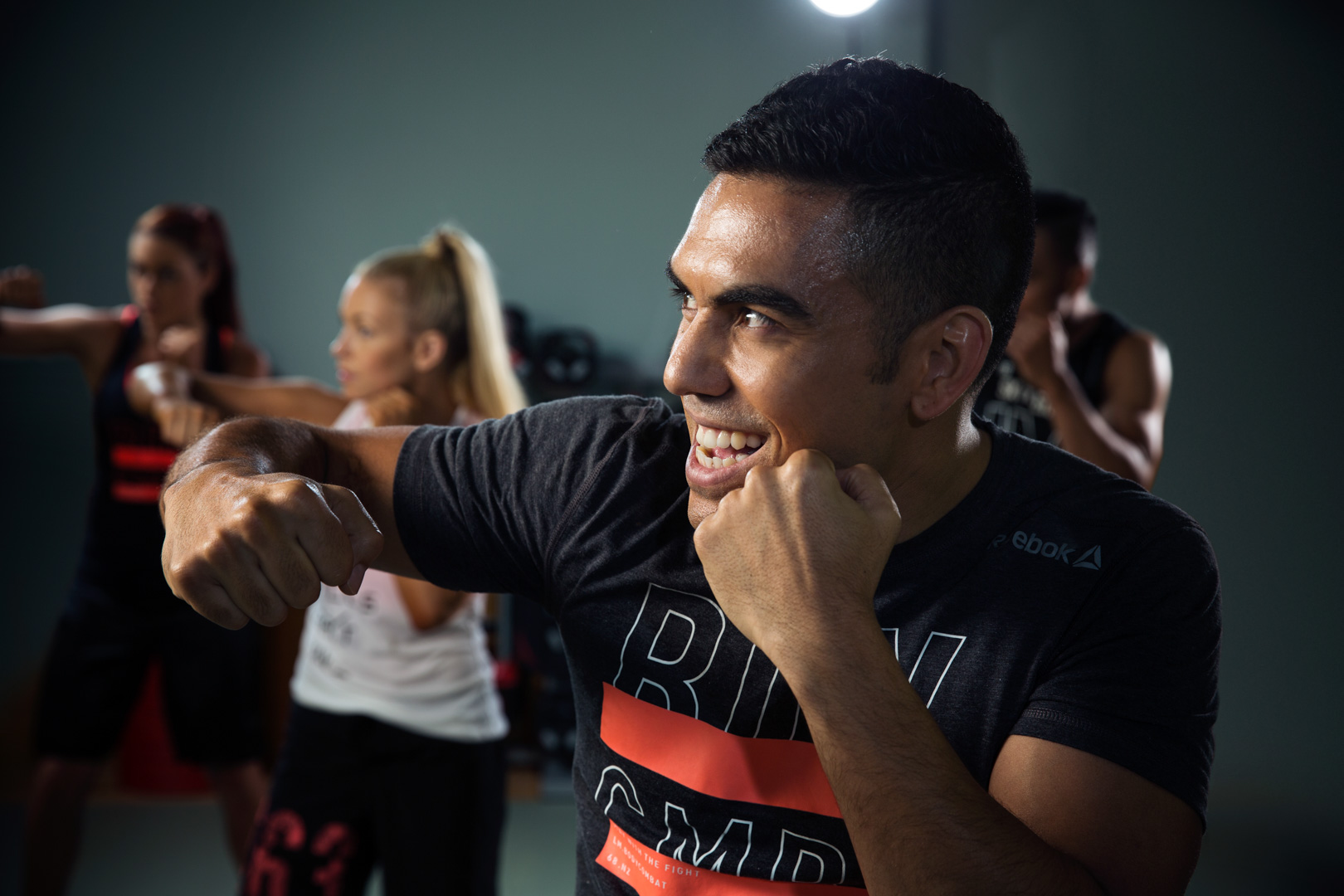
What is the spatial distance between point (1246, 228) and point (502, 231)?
258 cm

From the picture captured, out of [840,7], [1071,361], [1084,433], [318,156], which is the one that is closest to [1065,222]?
[1071,361]

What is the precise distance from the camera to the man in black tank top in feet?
6.61

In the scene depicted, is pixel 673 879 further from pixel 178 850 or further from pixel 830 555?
pixel 178 850

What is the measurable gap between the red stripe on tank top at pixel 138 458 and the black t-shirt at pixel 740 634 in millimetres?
1739

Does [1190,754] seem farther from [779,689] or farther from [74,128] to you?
[74,128]

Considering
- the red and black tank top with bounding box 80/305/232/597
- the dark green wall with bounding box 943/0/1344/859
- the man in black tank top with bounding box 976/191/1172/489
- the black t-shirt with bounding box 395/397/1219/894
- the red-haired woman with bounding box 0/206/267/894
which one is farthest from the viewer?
the dark green wall with bounding box 943/0/1344/859

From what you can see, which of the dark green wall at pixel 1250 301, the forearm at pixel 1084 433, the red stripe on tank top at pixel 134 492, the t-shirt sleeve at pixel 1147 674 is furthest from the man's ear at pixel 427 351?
the dark green wall at pixel 1250 301

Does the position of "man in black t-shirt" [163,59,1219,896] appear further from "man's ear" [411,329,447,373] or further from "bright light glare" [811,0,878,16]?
"bright light glare" [811,0,878,16]

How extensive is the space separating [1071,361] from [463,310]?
4.52 ft

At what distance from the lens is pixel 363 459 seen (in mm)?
1153

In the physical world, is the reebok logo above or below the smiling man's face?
below

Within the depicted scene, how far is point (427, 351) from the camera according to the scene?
6.65 feet

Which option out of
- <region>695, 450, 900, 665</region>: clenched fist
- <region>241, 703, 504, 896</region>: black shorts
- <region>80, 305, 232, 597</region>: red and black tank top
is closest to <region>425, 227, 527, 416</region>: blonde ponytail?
<region>241, 703, 504, 896</region>: black shorts

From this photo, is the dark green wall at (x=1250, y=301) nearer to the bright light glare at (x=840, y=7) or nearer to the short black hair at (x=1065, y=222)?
the short black hair at (x=1065, y=222)
